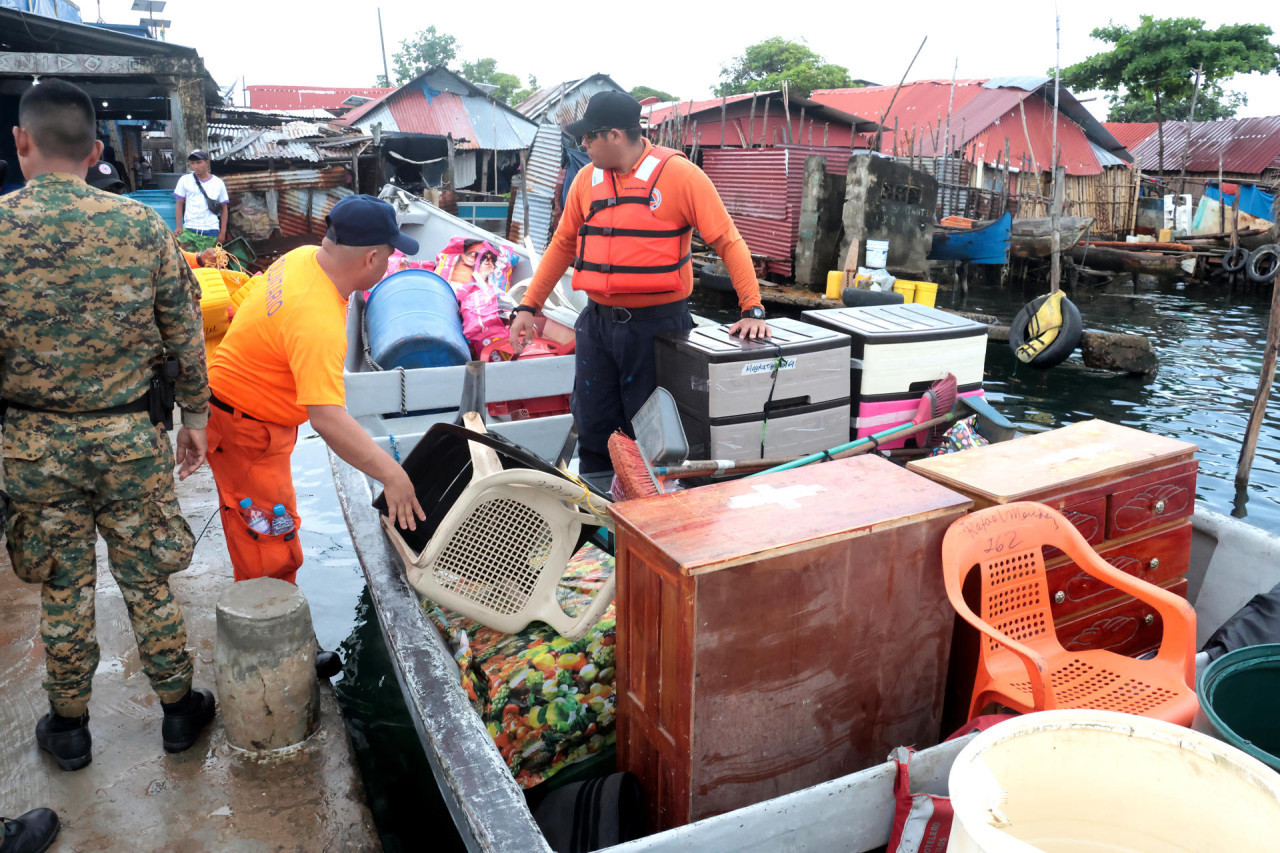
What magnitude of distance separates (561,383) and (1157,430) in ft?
22.3

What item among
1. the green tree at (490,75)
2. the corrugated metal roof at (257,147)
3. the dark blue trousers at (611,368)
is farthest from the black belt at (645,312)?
the green tree at (490,75)

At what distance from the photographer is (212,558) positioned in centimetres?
453

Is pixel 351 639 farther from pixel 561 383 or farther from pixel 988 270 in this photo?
pixel 988 270

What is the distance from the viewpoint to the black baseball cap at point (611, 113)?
12.3ft

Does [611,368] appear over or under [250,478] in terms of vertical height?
over

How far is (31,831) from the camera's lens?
7.87 feet

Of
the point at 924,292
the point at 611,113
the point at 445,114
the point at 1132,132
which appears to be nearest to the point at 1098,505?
the point at 611,113

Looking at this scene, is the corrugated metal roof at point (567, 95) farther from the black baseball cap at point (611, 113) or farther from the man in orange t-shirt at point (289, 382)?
the man in orange t-shirt at point (289, 382)

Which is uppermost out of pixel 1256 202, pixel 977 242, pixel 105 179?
pixel 1256 202

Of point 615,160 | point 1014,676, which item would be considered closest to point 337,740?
point 1014,676

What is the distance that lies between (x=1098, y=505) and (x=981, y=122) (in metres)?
26.6

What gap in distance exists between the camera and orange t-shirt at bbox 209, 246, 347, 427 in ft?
8.77

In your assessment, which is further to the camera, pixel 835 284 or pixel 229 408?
pixel 835 284

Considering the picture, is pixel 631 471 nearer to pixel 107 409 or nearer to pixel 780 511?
pixel 780 511
